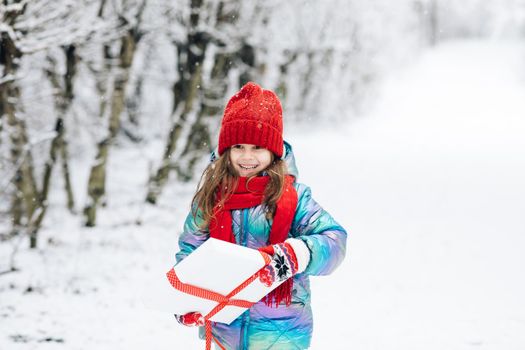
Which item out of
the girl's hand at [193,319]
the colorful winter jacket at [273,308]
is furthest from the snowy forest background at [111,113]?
the girl's hand at [193,319]

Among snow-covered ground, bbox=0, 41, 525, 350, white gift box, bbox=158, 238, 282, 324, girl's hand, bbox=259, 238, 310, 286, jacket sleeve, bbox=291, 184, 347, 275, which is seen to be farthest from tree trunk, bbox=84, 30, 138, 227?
girl's hand, bbox=259, 238, 310, 286

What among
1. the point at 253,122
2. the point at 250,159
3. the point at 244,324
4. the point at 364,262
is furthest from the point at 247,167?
the point at 364,262

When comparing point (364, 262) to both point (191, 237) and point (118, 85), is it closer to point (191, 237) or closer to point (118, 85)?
point (118, 85)

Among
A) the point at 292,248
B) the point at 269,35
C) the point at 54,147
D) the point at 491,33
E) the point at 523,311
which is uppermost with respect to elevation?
the point at 491,33

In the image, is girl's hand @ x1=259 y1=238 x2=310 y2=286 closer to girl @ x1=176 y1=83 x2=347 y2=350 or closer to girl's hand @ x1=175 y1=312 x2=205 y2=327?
girl @ x1=176 y1=83 x2=347 y2=350

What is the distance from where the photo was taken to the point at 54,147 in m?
8.32

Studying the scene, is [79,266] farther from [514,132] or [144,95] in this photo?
[514,132]

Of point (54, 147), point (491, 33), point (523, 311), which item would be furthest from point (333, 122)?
point (491, 33)

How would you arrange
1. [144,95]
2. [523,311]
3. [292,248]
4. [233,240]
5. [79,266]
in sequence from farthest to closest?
1. [144,95]
2. [79,266]
3. [523,311]
4. [233,240]
5. [292,248]

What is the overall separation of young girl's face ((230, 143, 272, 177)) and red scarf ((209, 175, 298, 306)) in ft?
0.27

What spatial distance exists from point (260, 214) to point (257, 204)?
1.6 inches

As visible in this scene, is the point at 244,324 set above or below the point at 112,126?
below

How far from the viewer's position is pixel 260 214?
2176 millimetres

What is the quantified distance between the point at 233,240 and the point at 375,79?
30.6 meters
